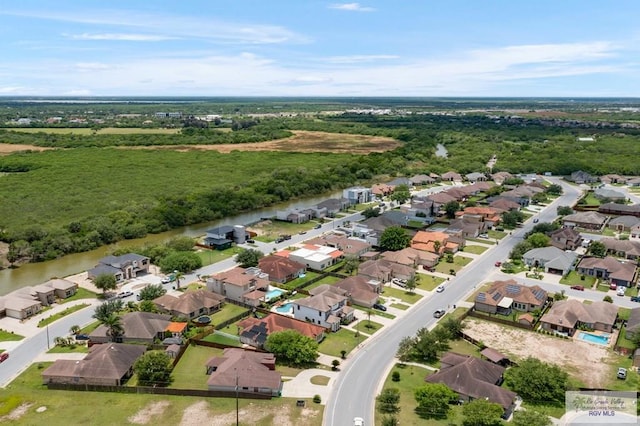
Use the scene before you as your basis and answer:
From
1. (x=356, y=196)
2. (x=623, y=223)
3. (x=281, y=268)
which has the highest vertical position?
(x=356, y=196)

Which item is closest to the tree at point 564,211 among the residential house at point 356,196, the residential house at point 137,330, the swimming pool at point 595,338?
the residential house at point 356,196

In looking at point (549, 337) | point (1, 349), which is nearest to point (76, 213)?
point (1, 349)

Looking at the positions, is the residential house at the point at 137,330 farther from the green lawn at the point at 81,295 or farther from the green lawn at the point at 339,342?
the green lawn at the point at 339,342

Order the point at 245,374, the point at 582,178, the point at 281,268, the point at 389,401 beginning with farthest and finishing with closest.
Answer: the point at 582,178, the point at 281,268, the point at 245,374, the point at 389,401

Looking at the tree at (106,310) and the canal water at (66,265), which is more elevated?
the tree at (106,310)

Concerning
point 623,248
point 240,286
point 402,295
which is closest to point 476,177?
point 623,248

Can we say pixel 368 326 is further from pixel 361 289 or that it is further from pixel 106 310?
pixel 106 310

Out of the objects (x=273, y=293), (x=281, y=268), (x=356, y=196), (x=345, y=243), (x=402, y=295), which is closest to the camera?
(x=273, y=293)
